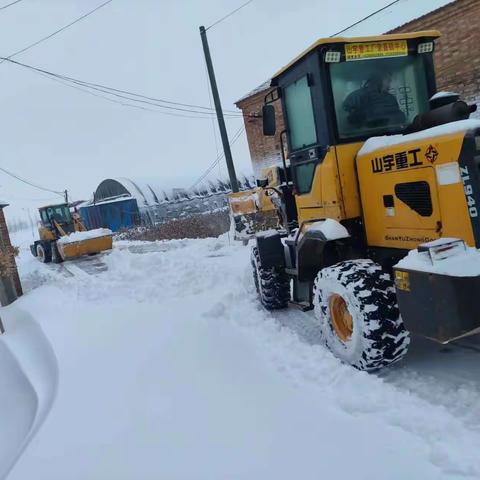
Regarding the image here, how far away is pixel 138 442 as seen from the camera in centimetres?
335

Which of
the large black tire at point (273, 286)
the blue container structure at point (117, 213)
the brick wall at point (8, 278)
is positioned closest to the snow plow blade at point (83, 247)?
the brick wall at point (8, 278)

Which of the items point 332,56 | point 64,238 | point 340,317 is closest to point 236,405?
point 340,317

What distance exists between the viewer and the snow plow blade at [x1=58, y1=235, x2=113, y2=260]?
52.1 feet

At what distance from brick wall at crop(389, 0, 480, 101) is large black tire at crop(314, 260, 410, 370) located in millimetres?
10888

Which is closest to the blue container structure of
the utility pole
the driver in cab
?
the utility pole

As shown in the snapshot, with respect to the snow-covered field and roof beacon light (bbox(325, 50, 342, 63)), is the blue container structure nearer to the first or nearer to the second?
the snow-covered field

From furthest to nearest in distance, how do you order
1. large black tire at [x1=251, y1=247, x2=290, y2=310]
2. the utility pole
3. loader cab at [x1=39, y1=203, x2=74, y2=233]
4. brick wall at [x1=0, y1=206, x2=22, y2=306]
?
loader cab at [x1=39, y1=203, x2=74, y2=233]
the utility pole
brick wall at [x1=0, y1=206, x2=22, y2=306]
large black tire at [x1=251, y1=247, x2=290, y2=310]

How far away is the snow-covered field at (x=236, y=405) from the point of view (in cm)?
278

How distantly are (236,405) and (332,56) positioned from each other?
2931 millimetres

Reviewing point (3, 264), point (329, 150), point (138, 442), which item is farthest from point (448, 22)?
point (138, 442)

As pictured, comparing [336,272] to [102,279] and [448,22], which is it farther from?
[448,22]

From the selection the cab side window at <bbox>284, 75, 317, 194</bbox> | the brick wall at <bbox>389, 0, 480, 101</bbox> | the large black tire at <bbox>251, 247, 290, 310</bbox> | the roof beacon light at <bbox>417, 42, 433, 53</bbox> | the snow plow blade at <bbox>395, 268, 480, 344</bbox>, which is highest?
the brick wall at <bbox>389, 0, 480, 101</bbox>

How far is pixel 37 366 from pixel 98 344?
820 millimetres

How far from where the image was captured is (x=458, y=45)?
12.5 metres
